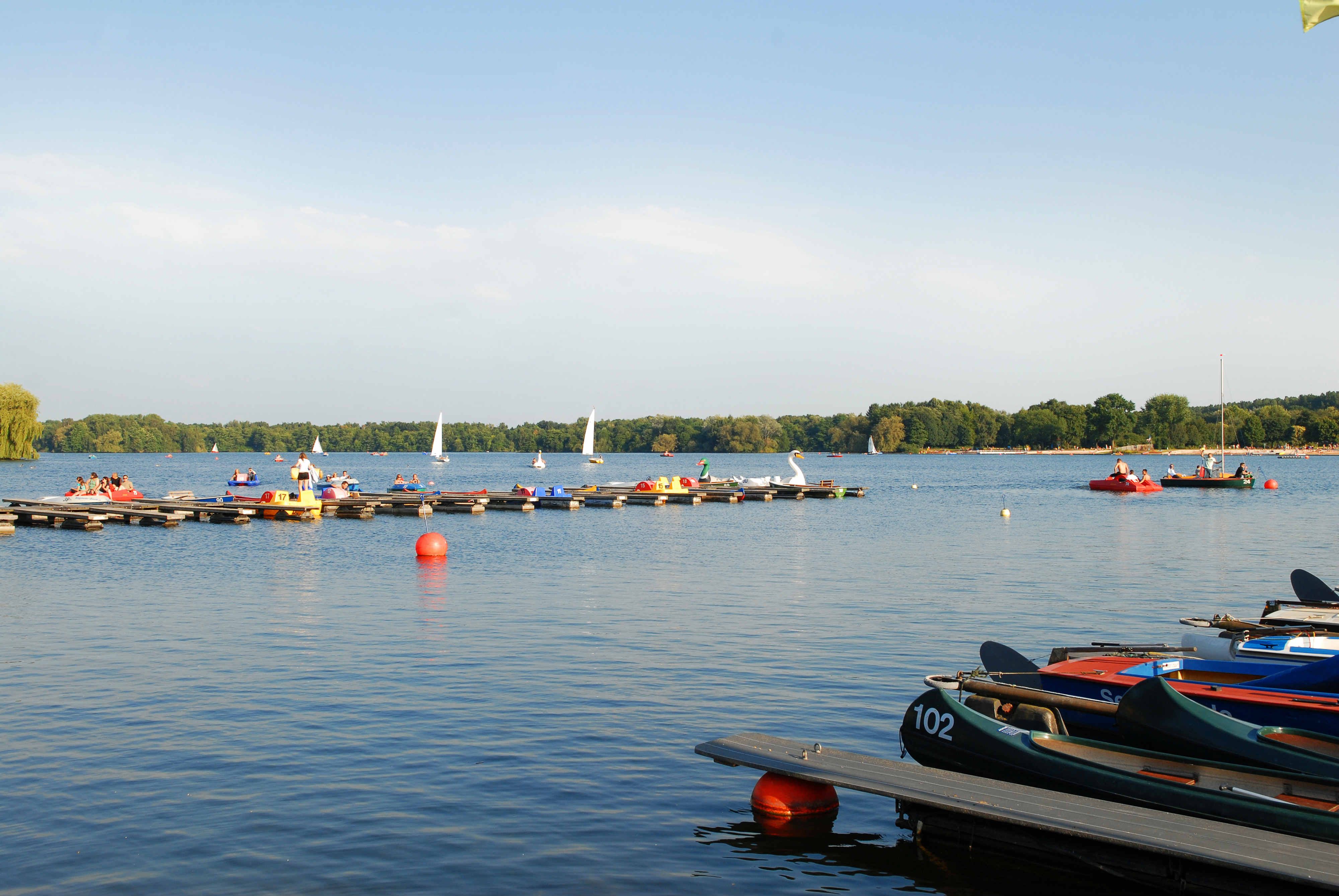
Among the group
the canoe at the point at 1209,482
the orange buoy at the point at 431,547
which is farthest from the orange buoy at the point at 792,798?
the canoe at the point at 1209,482

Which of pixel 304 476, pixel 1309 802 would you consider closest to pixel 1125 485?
pixel 304 476

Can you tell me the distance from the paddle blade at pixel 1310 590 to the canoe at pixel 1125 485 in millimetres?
52629

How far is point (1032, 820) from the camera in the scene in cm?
745

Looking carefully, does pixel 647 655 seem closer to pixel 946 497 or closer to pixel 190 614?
pixel 190 614

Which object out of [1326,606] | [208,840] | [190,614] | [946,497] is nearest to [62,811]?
[208,840]

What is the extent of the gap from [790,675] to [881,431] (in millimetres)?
186619

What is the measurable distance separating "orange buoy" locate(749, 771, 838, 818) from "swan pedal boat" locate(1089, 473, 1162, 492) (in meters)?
65.5

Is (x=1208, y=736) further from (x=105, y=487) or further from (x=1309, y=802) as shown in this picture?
(x=105, y=487)

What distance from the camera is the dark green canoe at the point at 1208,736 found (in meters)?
8.11

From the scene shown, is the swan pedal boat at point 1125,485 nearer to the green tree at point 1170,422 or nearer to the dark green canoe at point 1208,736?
the dark green canoe at point 1208,736

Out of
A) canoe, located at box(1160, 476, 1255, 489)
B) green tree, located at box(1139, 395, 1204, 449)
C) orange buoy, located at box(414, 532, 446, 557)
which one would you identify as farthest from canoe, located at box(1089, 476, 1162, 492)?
green tree, located at box(1139, 395, 1204, 449)

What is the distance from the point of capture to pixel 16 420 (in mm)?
91562

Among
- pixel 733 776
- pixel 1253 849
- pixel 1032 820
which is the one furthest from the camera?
pixel 733 776

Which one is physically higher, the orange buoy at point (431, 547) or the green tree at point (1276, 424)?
the green tree at point (1276, 424)
